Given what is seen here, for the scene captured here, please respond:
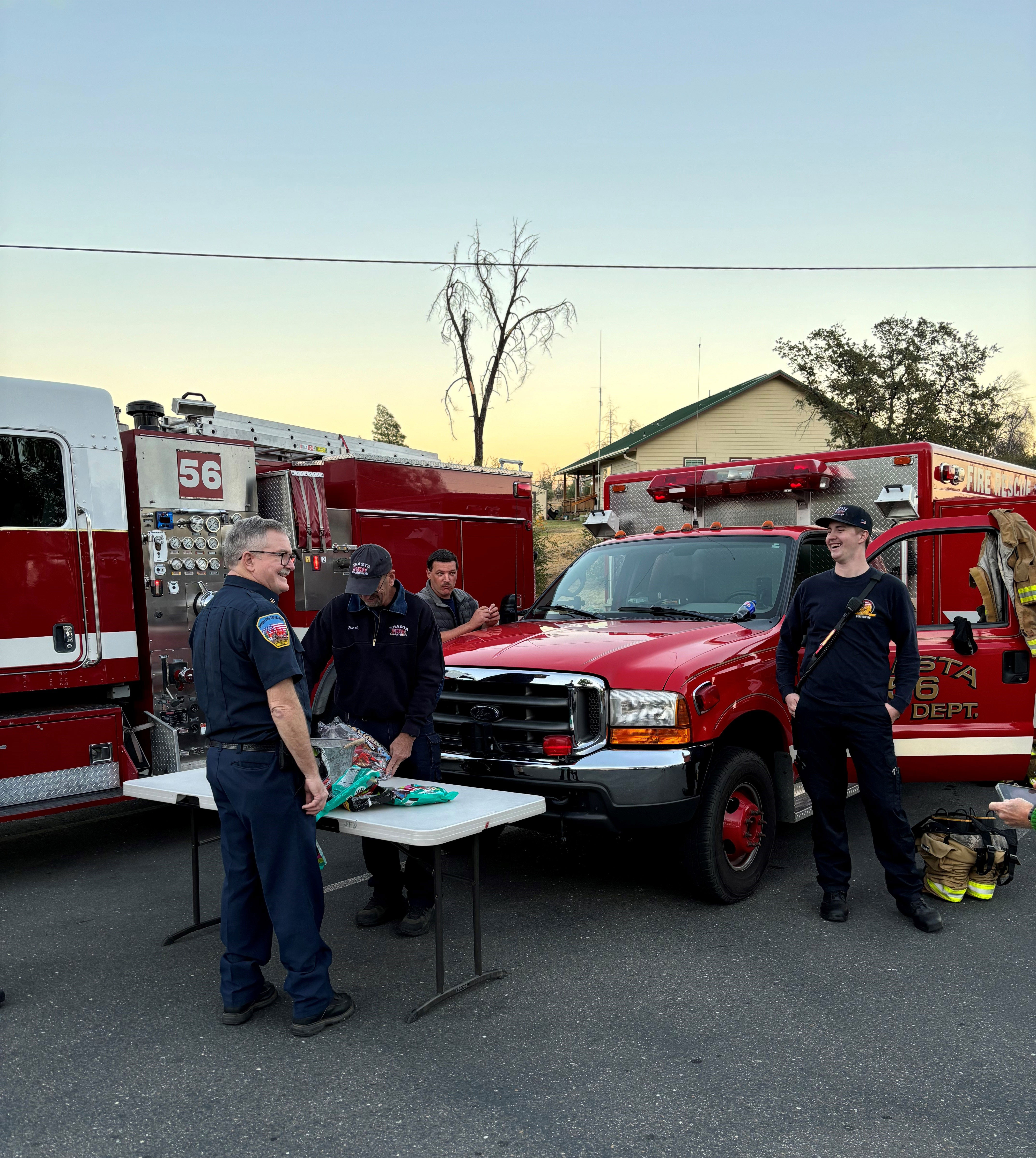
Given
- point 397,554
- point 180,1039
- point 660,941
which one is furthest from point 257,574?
point 397,554

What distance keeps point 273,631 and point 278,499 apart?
4.05 m

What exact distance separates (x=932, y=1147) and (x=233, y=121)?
1233cm

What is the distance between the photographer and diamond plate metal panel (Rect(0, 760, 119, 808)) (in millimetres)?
5340

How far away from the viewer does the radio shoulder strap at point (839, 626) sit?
448cm

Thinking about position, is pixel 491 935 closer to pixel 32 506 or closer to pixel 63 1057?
pixel 63 1057

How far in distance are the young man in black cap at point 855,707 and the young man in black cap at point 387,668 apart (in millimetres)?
1809

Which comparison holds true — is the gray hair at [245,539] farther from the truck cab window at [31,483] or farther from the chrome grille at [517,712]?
the truck cab window at [31,483]

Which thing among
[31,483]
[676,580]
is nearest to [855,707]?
[676,580]

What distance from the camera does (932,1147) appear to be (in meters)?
2.76

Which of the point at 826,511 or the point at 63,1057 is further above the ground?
the point at 826,511

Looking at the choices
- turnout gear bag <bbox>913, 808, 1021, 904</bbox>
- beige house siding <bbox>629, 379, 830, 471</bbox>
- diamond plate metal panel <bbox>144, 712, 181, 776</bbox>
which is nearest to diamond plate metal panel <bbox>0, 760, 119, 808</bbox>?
diamond plate metal panel <bbox>144, 712, 181, 776</bbox>

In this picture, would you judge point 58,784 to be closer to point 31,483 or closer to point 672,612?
point 31,483

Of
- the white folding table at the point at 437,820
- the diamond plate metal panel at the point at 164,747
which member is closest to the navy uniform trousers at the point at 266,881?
the white folding table at the point at 437,820

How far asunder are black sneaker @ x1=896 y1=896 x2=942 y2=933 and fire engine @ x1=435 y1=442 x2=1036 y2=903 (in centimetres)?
72
